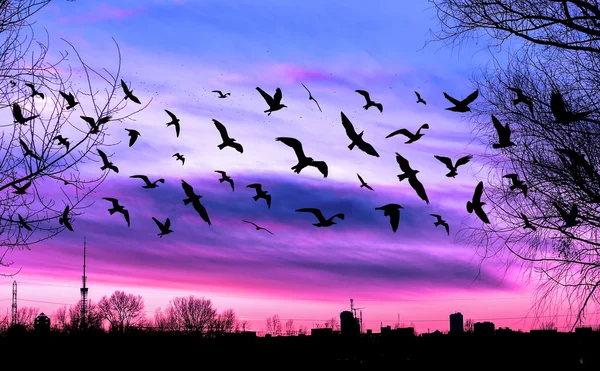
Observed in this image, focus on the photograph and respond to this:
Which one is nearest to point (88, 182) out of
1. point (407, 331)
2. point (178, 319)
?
point (407, 331)

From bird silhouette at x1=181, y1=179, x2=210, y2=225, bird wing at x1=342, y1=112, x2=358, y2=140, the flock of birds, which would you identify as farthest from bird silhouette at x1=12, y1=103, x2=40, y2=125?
bird wing at x1=342, y1=112, x2=358, y2=140

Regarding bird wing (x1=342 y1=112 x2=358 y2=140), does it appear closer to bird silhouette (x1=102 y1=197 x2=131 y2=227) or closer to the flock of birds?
the flock of birds

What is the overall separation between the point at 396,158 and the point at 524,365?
3659 centimetres

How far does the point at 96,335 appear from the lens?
22703mm

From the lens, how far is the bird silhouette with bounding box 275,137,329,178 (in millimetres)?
6613

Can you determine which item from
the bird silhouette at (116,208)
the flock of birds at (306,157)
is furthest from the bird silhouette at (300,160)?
the bird silhouette at (116,208)

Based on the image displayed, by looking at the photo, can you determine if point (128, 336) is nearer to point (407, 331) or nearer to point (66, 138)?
point (66, 138)

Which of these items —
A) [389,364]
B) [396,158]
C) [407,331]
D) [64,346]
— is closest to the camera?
[396,158]

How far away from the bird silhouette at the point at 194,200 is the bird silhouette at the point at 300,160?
1253 mm

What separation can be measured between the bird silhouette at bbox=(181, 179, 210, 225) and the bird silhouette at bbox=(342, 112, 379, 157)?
1.78 m

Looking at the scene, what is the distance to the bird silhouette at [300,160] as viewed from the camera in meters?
6.61

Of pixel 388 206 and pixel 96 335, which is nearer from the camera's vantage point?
pixel 388 206

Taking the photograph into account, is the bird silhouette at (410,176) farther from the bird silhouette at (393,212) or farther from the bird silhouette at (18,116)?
the bird silhouette at (18,116)

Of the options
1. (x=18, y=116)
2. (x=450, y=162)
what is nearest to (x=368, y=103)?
(x=450, y=162)
